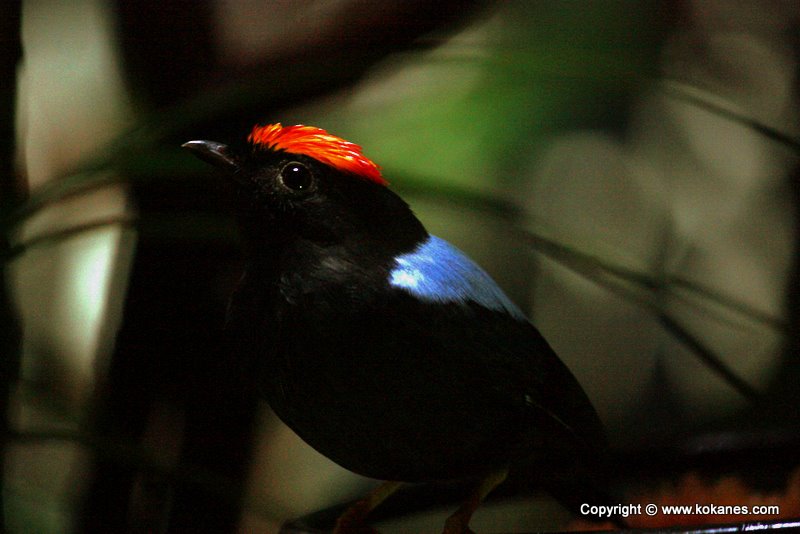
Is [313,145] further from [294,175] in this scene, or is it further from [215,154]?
[215,154]

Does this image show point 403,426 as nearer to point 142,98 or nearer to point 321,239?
point 321,239

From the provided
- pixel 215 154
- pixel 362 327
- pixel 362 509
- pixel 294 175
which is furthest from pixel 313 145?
pixel 362 509

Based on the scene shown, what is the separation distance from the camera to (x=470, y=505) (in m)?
1.46

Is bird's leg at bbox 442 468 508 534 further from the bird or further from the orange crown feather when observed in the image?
the orange crown feather

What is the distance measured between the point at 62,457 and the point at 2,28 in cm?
84

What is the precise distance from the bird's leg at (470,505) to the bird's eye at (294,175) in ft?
2.12

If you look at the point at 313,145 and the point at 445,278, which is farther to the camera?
the point at 445,278

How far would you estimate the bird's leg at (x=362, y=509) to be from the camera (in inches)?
58.1

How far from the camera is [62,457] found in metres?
1.52

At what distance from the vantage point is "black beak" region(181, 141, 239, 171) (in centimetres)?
134

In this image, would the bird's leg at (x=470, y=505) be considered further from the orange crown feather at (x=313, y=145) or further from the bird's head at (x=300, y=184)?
the orange crown feather at (x=313, y=145)

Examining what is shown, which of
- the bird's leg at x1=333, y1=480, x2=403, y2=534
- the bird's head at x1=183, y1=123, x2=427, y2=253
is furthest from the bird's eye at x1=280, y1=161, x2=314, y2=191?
the bird's leg at x1=333, y1=480, x2=403, y2=534

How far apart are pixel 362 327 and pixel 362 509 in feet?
1.29

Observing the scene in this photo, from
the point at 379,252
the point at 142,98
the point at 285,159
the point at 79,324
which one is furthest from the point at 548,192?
the point at 79,324
